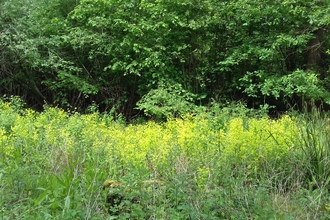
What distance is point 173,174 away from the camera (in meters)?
3.15

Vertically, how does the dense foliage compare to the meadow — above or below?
above

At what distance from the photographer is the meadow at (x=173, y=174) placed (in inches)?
99.4

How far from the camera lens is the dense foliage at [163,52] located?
26.2 ft

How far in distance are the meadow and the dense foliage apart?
12.8 feet

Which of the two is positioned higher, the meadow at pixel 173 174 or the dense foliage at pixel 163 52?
the dense foliage at pixel 163 52

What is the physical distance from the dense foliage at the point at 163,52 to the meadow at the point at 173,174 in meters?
3.91

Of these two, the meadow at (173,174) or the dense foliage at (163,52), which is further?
the dense foliage at (163,52)

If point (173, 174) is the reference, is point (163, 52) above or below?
above

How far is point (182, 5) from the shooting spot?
8438 millimetres

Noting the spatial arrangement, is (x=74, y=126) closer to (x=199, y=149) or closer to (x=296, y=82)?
(x=199, y=149)

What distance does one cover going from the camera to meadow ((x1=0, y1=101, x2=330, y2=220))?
2.53 meters

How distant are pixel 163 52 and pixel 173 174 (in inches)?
238

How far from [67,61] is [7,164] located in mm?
5968

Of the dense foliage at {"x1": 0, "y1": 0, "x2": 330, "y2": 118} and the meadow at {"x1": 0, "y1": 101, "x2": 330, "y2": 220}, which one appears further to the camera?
the dense foliage at {"x1": 0, "y1": 0, "x2": 330, "y2": 118}
